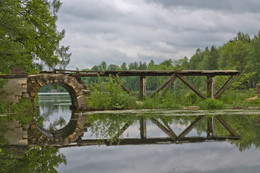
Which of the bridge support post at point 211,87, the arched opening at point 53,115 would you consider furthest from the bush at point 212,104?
the arched opening at point 53,115

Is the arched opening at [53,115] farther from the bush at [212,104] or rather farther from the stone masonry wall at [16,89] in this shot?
the bush at [212,104]

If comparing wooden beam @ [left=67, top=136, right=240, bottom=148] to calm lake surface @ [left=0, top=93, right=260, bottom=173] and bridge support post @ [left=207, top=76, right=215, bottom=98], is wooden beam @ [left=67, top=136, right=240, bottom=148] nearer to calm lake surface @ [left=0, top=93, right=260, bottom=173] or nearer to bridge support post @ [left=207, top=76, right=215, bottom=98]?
calm lake surface @ [left=0, top=93, right=260, bottom=173]

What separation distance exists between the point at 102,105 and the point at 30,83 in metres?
4.00

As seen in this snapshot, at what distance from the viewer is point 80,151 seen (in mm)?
5535

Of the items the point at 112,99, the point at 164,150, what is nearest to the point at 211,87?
the point at 112,99

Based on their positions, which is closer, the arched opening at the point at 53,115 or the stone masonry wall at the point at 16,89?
the arched opening at the point at 53,115

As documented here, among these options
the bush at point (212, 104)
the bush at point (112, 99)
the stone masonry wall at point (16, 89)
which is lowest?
the bush at point (212, 104)

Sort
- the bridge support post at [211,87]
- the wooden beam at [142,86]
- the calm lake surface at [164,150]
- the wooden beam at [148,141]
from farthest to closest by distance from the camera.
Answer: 1. the bridge support post at [211,87]
2. the wooden beam at [142,86]
3. the wooden beam at [148,141]
4. the calm lake surface at [164,150]

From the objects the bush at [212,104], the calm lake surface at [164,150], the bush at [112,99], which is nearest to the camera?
the calm lake surface at [164,150]

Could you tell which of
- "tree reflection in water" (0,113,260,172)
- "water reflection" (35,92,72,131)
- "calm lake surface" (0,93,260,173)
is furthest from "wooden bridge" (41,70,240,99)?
"calm lake surface" (0,93,260,173)

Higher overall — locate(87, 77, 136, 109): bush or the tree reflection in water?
locate(87, 77, 136, 109): bush

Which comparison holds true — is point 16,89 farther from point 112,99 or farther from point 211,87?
point 211,87

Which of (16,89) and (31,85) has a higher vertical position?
(31,85)

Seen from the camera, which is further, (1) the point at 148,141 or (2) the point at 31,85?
(2) the point at 31,85
